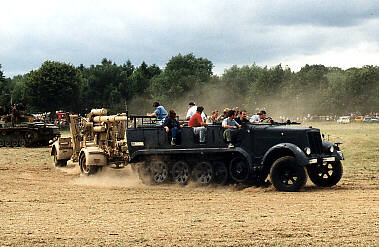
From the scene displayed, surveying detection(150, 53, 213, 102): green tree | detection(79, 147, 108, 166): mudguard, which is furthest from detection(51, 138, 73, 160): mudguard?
detection(150, 53, 213, 102): green tree

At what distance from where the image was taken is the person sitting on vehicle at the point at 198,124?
16.9 m

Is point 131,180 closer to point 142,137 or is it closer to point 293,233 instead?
point 142,137

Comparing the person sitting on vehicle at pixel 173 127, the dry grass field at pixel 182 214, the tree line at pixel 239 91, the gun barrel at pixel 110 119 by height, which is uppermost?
the tree line at pixel 239 91

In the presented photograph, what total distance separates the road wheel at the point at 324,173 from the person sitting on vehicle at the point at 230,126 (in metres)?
2.39

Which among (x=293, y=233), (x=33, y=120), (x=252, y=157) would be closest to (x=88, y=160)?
(x=252, y=157)

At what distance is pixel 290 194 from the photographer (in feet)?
48.7

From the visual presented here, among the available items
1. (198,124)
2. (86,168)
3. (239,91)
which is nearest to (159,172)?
(198,124)

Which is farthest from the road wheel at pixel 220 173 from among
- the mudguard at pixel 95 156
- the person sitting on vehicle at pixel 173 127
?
the mudguard at pixel 95 156

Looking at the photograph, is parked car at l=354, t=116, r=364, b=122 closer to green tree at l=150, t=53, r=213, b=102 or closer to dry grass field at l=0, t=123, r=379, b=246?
green tree at l=150, t=53, r=213, b=102

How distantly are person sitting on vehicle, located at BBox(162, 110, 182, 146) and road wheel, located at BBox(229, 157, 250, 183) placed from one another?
1772 millimetres

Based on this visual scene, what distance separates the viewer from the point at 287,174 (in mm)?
15578

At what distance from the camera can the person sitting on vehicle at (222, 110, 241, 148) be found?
53.3 feet

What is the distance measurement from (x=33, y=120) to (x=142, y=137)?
23.0m

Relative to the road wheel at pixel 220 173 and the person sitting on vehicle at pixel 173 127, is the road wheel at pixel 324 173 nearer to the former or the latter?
the road wheel at pixel 220 173
